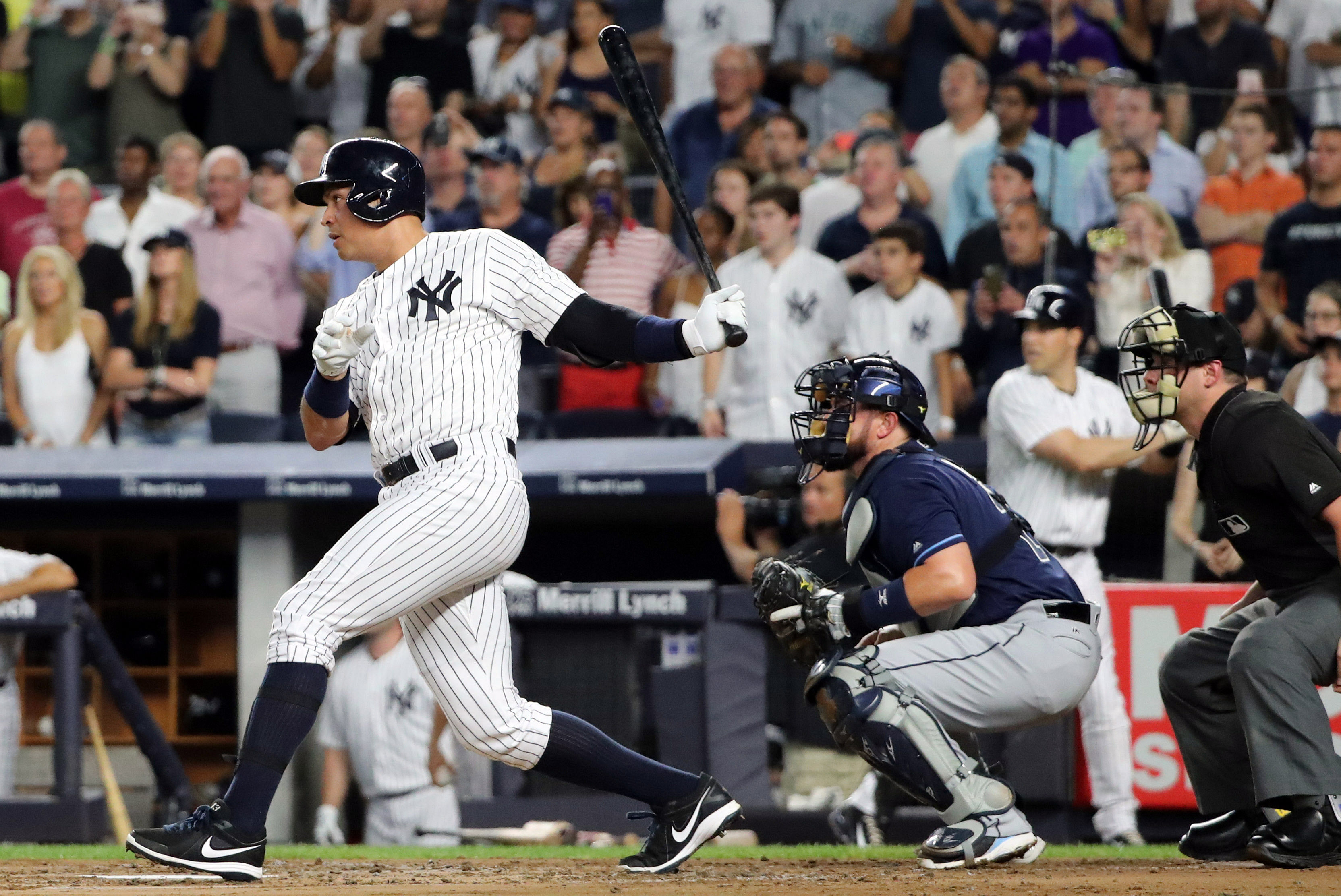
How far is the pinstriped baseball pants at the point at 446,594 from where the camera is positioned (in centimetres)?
393

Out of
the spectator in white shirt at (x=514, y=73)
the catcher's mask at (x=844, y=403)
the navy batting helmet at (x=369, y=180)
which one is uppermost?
the spectator in white shirt at (x=514, y=73)

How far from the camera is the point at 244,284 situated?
8.95 m

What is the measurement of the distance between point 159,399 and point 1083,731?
4.54 metres

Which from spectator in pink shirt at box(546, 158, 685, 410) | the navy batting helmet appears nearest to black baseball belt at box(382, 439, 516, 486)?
the navy batting helmet

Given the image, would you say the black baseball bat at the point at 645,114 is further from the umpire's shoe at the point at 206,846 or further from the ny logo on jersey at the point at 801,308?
the ny logo on jersey at the point at 801,308

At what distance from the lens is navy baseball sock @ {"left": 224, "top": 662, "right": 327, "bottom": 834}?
3.94m

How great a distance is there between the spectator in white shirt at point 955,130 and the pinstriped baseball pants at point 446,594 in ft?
17.4

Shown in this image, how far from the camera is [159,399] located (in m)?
8.49

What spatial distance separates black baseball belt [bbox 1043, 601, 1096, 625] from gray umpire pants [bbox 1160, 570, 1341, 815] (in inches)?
14.8

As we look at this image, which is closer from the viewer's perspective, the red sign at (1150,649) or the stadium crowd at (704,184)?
the red sign at (1150,649)

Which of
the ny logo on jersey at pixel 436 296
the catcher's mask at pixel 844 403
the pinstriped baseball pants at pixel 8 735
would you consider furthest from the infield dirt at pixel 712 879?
the pinstriped baseball pants at pixel 8 735

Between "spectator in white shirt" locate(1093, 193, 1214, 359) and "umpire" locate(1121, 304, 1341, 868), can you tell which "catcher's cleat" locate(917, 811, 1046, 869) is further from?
"spectator in white shirt" locate(1093, 193, 1214, 359)

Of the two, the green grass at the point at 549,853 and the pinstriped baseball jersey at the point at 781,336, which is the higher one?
the pinstriped baseball jersey at the point at 781,336

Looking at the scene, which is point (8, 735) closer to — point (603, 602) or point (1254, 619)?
point (603, 602)
